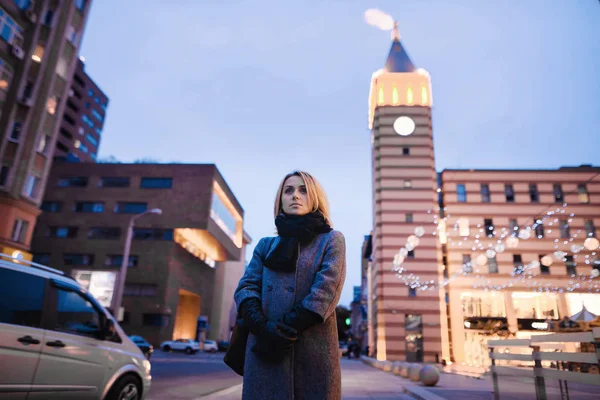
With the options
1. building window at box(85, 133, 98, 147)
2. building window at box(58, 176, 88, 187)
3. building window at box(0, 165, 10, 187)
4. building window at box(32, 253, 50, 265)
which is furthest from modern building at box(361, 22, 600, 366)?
building window at box(85, 133, 98, 147)

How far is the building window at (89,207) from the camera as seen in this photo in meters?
46.8

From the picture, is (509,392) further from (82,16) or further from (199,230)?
(199,230)

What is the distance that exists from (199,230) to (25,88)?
24.3 metres

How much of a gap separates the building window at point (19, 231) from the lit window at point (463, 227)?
34069 mm

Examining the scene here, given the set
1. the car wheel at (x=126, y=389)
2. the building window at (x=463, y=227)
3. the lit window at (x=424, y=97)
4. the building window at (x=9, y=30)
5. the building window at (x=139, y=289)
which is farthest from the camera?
the building window at (x=139, y=289)

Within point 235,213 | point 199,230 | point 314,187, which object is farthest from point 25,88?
point 235,213

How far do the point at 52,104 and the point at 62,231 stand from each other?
2390 centimetres

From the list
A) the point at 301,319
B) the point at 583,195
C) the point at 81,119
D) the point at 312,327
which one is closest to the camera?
the point at 301,319

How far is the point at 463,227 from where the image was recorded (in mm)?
37031

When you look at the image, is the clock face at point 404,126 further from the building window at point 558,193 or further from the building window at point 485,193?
the building window at point 558,193

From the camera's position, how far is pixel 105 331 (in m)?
5.78

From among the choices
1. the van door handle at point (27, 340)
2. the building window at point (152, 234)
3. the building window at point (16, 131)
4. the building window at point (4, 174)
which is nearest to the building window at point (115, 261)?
the building window at point (152, 234)

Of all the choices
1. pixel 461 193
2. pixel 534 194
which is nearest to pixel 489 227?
pixel 461 193

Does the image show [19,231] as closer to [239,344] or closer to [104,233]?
[104,233]
